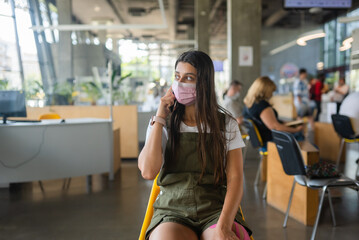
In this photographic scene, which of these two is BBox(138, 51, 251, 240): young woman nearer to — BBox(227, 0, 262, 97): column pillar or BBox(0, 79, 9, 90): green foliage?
BBox(0, 79, 9, 90): green foliage

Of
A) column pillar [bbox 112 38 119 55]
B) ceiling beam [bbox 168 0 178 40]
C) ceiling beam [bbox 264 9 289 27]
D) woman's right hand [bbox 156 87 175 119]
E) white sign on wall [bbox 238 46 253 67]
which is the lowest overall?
woman's right hand [bbox 156 87 175 119]

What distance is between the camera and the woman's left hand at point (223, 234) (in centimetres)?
152

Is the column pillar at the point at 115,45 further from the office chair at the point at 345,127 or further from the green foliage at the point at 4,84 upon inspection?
the office chair at the point at 345,127

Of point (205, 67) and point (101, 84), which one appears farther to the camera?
point (101, 84)

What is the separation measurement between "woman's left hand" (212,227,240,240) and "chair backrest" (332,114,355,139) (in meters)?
4.00

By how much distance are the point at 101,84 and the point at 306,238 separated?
499cm

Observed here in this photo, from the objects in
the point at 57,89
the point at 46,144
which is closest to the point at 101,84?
the point at 57,89

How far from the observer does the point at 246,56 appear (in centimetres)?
679

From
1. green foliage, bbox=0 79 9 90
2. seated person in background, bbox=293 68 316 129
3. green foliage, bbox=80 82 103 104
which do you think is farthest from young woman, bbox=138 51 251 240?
seated person in background, bbox=293 68 316 129

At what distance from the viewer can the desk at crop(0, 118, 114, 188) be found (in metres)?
4.29

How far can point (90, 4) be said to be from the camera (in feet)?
21.2

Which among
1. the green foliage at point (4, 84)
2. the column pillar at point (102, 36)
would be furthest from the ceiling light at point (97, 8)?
the green foliage at point (4, 84)

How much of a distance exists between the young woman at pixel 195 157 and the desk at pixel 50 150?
120 inches

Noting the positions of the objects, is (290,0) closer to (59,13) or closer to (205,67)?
(59,13)
